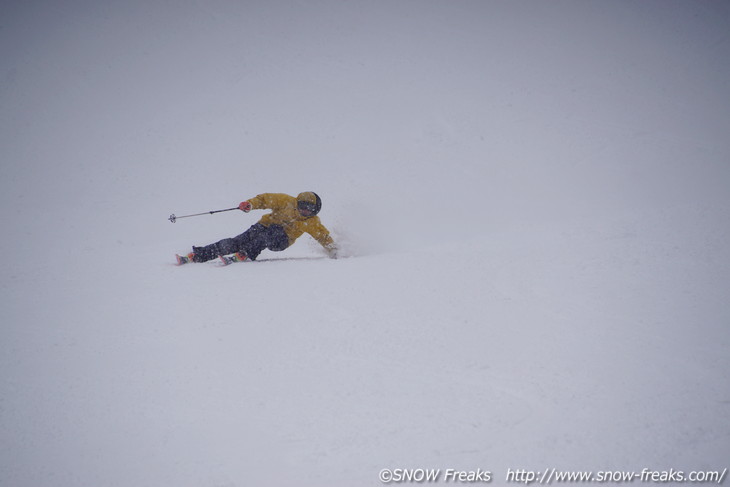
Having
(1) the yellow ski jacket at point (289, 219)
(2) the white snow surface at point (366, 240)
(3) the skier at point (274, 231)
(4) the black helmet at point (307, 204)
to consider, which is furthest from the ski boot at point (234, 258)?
(4) the black helmet at point (307, 204)

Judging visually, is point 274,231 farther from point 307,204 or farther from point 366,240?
point 366,240

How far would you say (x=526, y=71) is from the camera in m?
10.2

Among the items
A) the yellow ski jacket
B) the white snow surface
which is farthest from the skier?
the white snow surface

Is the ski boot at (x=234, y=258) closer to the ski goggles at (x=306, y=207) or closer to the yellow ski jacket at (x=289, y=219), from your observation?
the yellow ski jacket at (x=289, y=219)

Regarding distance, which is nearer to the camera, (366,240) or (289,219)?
(289,219)

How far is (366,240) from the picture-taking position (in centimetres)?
527

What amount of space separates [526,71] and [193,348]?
1033 centimetres

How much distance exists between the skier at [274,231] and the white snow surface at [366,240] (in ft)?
0.96

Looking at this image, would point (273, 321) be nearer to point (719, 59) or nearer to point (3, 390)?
point (3, 390)

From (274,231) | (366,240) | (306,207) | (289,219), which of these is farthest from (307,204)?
(366,240)

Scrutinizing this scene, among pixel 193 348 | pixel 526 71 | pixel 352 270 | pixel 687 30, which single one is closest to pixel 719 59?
pixel 687 30

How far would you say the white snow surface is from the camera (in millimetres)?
1816

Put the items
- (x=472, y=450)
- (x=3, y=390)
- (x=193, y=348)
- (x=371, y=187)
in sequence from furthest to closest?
(x=371, y=187) < (x=193, y=348) < (x=3, y=390) < (x=472, y=450)

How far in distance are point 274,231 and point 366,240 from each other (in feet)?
3.92
